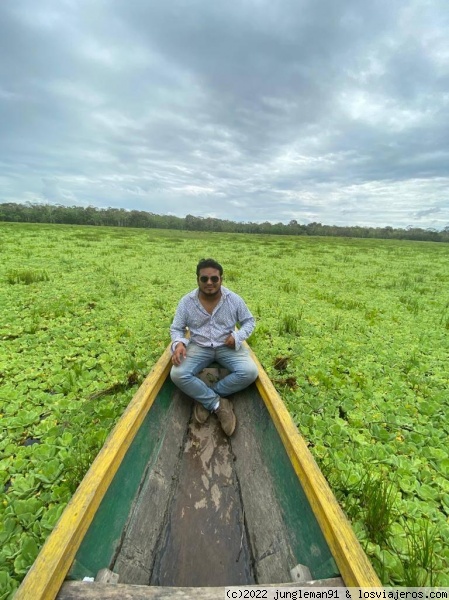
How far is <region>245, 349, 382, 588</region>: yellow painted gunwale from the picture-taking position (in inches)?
54.6

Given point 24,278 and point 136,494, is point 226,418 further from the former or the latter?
point 24,278

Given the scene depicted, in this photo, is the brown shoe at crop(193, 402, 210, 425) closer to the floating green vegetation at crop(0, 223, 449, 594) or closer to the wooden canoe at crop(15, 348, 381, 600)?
the wooden canoe at crop(15, 348, 381, 600)

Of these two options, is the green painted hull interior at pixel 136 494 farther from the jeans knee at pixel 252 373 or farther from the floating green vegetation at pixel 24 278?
Result: the floating green vegetation at pixel 24 278

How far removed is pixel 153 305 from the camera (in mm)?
7406

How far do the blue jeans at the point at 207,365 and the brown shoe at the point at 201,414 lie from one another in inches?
3.6

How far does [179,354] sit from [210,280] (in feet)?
2.80

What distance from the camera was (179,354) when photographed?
331cm

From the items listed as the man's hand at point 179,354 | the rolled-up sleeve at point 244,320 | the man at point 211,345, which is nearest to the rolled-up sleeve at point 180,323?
the man at point 211,345

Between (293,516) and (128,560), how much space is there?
42.5 inches

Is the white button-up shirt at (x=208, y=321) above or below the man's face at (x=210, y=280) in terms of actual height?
below

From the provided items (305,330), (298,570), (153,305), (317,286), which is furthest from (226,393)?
(317,286)

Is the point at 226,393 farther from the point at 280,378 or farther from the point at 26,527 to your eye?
the point at 26,527

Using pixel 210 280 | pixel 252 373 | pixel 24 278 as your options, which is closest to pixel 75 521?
pixel 252 373

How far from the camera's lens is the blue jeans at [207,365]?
10.5 ft
